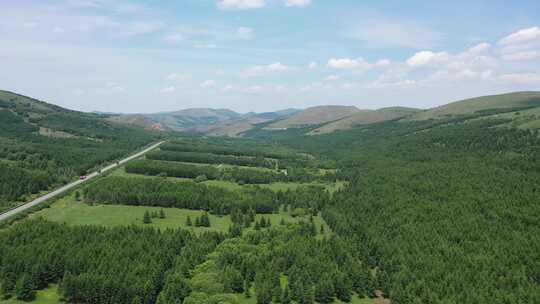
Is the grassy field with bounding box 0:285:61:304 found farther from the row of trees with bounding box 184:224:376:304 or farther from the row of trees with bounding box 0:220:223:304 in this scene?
the row of trees with bounding box 184:224:376:304

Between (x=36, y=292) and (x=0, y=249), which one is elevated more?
(x=0, y=249)

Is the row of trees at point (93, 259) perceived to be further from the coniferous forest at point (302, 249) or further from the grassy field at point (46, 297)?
the grassy field at point (46, 297)

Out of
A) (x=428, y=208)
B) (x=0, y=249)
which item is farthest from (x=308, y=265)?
(x=0, y=249)

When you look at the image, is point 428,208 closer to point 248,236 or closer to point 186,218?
point 248,236

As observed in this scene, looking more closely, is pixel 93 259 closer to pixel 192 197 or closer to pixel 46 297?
pixel 46 297

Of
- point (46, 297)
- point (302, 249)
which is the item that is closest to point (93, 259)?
point (46, 297)

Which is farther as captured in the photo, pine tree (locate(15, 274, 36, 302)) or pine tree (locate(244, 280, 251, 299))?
pine tree (locate(244, 280, 251, 299))

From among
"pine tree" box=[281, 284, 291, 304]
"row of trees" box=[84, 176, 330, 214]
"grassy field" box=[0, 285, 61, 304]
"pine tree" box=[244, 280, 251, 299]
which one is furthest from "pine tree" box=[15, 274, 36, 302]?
"row of trees" box=[84, 176, 330, 214]
